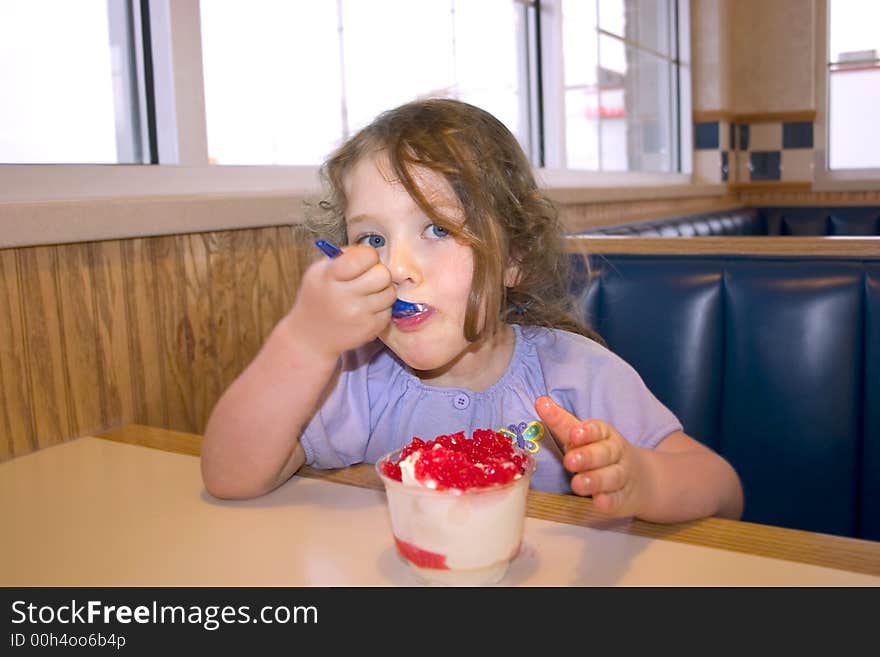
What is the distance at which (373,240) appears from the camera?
1.00 m

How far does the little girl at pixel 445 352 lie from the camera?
0.85 meters

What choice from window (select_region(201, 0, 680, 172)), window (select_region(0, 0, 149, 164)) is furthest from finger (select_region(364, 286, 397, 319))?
window (select_region(0, 0, 149, 164))

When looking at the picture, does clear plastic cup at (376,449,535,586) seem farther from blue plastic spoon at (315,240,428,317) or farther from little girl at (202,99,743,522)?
blue plastic spoon at (315,240,428,317)

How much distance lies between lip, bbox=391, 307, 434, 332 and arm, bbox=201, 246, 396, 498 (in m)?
0.06

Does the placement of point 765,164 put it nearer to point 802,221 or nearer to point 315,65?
point 802,221

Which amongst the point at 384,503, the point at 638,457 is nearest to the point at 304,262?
the point at 384,503

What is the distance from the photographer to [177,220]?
1418 mm

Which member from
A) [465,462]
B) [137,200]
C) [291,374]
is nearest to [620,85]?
[137,200]

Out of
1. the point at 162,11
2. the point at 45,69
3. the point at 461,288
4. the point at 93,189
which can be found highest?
the point at 162,11

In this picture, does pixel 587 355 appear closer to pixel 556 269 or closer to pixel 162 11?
pixel 556 269

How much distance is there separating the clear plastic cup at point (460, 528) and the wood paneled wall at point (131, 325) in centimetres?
72

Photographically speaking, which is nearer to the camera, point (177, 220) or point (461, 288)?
point (461, 288)

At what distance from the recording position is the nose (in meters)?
0.94

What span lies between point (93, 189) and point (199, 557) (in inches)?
36.8
